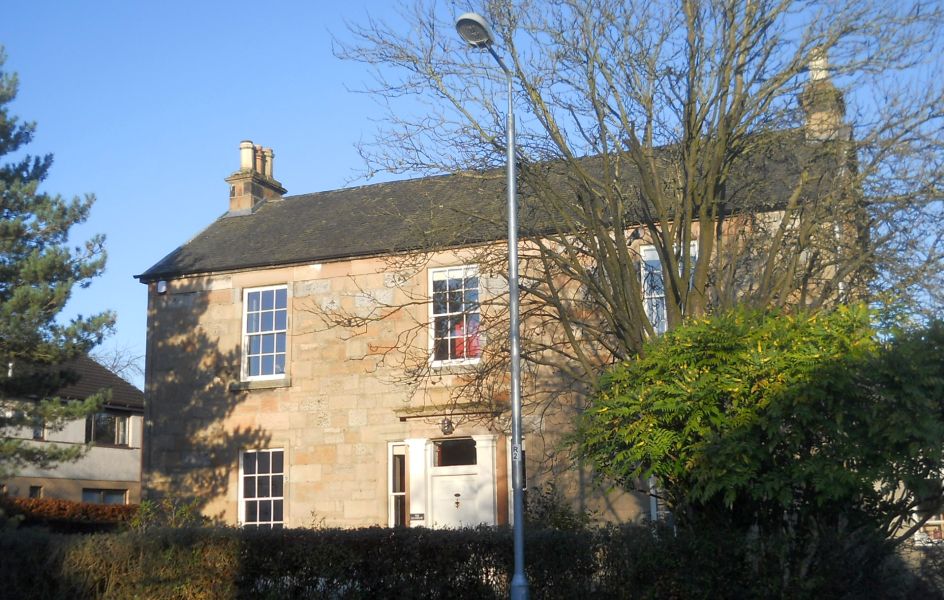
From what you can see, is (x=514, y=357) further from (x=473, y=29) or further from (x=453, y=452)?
(x=453, y=452)

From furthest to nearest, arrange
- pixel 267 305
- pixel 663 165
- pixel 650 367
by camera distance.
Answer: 1. pixel 267 305
2. pixel 663 165
3. pixel 650 367

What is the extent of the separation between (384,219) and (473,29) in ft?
36.7

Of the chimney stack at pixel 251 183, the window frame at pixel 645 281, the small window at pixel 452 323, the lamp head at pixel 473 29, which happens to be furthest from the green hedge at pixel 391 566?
the chimney stack at pixel 251 183

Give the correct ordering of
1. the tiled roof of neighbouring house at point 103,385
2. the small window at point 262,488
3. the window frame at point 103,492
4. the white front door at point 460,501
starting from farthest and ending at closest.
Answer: the tiled roof of neighbouring house at point 103,385
the window frame at point 103,492
the small window at point 262,488
the white front door at point 460,501

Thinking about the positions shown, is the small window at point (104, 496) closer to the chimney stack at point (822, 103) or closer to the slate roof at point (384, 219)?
the slate roof at point (384, 219)

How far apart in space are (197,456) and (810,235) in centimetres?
1377

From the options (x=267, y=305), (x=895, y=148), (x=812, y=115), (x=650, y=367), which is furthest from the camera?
(x=267, y=305)

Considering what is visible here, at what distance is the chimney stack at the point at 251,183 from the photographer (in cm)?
2559

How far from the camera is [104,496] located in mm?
36562

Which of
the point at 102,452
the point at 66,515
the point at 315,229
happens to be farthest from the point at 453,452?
the point at 102,452

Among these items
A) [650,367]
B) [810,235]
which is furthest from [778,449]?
[810,235]

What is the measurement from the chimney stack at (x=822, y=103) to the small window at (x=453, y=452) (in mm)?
8926

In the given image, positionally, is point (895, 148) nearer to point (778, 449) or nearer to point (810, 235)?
point (810, 235)

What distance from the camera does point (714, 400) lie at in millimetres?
10531
